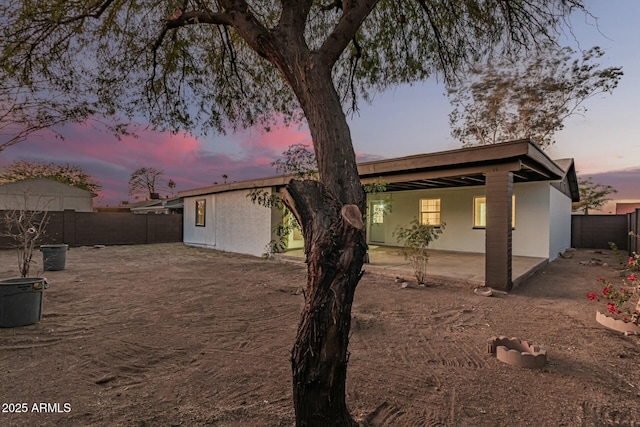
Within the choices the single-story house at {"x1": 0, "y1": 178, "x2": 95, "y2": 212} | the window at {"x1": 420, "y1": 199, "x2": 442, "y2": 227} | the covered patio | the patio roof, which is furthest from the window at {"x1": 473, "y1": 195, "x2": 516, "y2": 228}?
the single-story house at {"x1": 0, "y1": 178, "x2": 95, "y2": 212}

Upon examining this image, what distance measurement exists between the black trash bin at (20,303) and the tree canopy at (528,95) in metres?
16.4

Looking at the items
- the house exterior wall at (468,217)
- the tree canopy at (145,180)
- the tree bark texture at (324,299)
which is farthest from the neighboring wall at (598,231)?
the tree canopy at (145,180)

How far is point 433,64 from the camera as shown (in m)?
4.64

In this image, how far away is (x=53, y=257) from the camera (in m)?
8.05

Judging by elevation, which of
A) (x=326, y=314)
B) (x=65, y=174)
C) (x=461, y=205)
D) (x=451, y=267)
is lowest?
(x=451, y=267)

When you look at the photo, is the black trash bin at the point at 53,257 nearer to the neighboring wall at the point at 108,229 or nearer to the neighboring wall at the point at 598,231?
the neighboring wall at the point at 108,229

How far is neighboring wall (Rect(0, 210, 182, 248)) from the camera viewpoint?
44.8 ft

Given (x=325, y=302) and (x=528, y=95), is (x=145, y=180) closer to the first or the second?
(x=528, y=95)

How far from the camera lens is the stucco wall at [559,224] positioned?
970 centimetres

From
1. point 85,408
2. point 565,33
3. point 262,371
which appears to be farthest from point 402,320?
point 565,33

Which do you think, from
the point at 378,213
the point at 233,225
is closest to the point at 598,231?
the point at 378,213

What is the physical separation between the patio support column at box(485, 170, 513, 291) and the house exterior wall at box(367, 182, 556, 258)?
2.38m

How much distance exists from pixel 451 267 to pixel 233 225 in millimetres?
8317

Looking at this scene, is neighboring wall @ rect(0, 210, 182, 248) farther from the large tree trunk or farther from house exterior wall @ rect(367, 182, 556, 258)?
the large tree trunk
